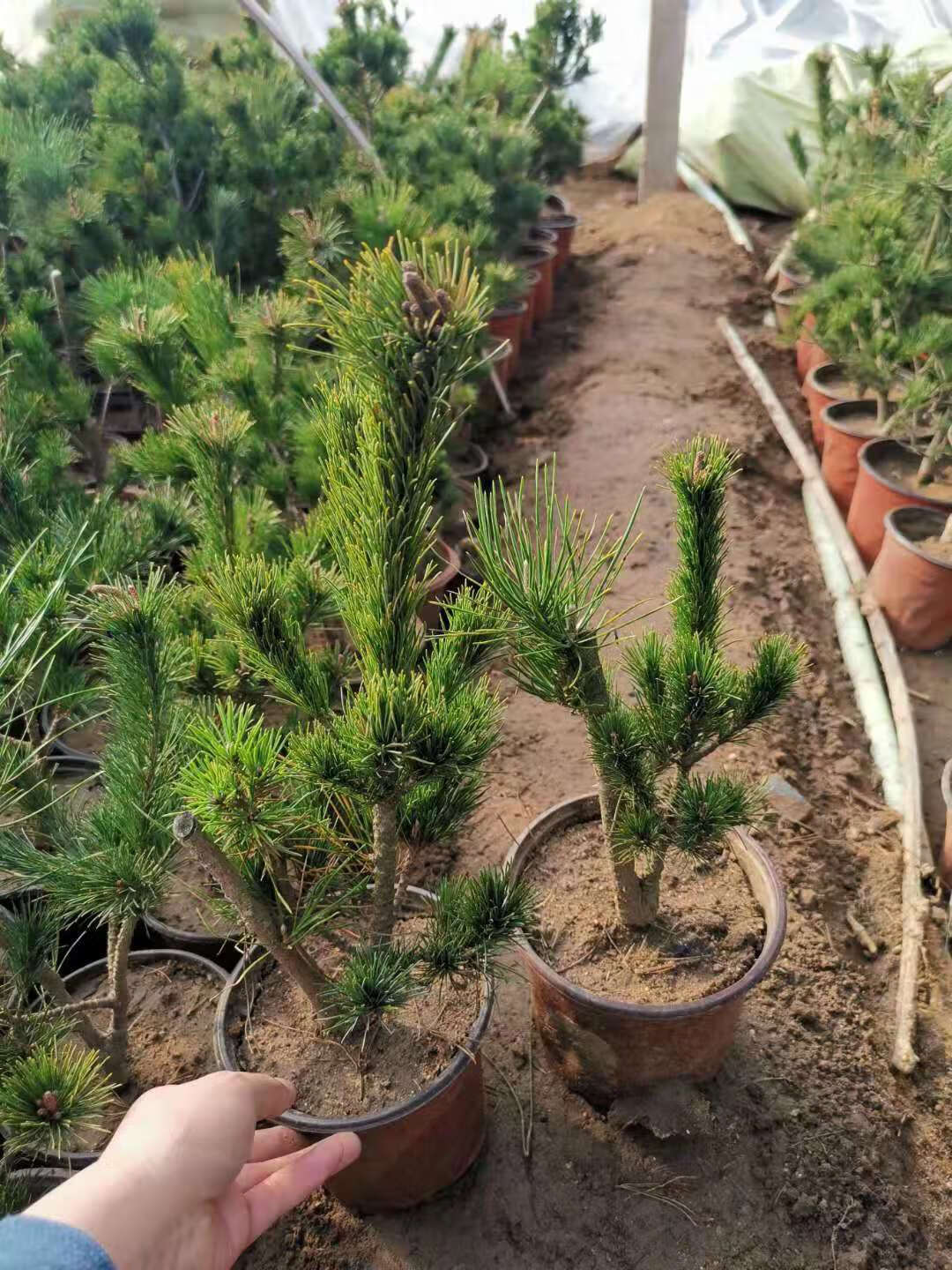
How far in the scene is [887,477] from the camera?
3432mm

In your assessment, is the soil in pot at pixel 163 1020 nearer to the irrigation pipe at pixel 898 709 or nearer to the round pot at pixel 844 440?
the irrigation pipe at pixel 898 709

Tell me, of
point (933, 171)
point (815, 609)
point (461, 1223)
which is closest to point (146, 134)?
point (933, 171)

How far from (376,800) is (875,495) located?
9.41 feet

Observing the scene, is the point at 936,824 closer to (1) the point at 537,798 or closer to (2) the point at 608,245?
(1) the point at 537,798

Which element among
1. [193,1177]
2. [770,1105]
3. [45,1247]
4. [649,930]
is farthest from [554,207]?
[45,1247]

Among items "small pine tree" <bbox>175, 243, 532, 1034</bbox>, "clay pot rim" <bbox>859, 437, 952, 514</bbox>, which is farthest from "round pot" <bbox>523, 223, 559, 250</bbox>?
"small pine tree" <bbox>175, 243, 532, 1034</bbox>

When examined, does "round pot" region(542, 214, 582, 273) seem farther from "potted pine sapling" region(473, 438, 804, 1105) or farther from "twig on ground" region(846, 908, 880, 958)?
"potted pine sapling" region(473, 438, 804, 1105)

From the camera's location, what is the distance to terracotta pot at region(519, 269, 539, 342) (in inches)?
200

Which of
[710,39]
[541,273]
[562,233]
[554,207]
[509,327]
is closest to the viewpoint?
[509,327]

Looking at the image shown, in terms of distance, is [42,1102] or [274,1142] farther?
[274,1142]

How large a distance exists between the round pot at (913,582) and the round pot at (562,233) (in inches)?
153

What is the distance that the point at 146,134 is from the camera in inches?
146

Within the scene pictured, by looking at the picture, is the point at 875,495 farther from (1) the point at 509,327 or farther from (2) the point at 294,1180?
(2) the point at 294,1180

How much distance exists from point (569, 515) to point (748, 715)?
42 centimetres
